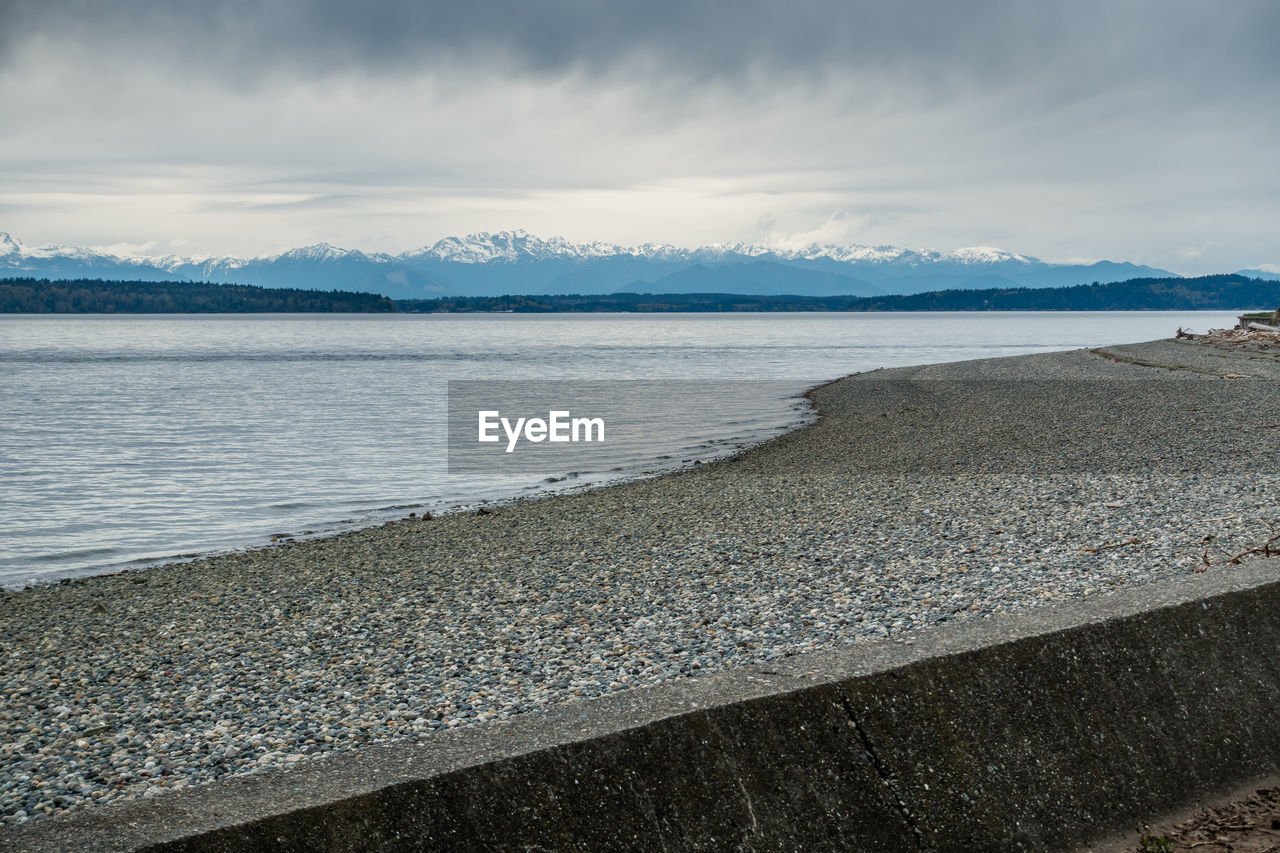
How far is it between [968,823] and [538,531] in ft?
36.6

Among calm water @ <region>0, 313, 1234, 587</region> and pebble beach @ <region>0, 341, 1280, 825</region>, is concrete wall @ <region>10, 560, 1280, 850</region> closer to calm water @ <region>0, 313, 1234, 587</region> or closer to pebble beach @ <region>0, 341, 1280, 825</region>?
pebble beach @ <region>0, 341, 1280, 825</region>

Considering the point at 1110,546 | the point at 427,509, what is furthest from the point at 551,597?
the point at 427,509

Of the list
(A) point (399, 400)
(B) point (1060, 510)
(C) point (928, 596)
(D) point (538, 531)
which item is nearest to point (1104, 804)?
(C) point (928, 596)

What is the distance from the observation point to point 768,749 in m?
4.27

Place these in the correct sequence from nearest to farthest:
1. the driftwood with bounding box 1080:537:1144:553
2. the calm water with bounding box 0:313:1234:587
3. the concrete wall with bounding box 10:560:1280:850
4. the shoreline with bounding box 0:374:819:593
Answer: the concrete wall with bounding box 10:560:1280:850
the driftwood with bounding box 1080:537:1144:553
the shoreline with bounding box 0:374:819:593
the calm water with bounding box 0:313:1234:587

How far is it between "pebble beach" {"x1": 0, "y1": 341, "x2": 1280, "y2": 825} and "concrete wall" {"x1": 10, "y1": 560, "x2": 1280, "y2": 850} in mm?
1045

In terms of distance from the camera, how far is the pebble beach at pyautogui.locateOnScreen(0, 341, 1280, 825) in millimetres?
6754

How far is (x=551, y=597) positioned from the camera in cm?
1023

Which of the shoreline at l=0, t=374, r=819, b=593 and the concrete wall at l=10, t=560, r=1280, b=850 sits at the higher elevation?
the concrete wall at l=10, t=560, r=1280, b=850

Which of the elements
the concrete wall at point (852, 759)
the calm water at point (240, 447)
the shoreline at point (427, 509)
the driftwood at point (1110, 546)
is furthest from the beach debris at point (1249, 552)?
the calm water at point (240, 447)

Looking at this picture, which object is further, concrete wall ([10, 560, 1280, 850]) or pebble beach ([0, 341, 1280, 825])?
pebble beach ([0, 341, 1280, 825])

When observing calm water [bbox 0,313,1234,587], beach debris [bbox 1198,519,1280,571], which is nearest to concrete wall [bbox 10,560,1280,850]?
beach debris [bbox 1198,519,1280,571]

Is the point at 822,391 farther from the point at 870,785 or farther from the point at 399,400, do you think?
the point at 870,785

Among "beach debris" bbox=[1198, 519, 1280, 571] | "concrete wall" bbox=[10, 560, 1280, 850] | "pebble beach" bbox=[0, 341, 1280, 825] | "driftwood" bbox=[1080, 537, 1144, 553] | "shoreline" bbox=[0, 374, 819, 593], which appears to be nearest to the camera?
"concrete wall" bbox=[10, 560, 1280, 850]
